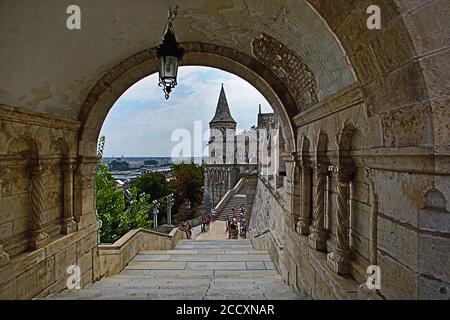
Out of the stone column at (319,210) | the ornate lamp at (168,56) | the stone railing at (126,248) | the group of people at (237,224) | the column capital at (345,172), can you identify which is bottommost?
the group of people at (237,224)

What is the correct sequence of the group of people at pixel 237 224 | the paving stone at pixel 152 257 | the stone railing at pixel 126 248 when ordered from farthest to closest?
the group of people at pixel 237 224 → the paving stone at pixel 152 257 → the stone railing at pixel 126 248

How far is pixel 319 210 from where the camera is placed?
4266mm

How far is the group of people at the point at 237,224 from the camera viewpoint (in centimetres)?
1603

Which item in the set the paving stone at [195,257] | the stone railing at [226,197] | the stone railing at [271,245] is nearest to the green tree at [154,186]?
the stone railing at [226,197]

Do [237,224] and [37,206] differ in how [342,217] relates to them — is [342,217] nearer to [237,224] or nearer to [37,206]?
[37,206]

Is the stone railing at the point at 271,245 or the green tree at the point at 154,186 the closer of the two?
the stone railing at the point at 271,245

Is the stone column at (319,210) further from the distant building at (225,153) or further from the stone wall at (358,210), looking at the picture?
the distant building at (225,153)

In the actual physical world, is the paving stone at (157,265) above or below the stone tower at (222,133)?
below

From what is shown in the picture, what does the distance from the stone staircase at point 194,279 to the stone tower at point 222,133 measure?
28369 millimetres

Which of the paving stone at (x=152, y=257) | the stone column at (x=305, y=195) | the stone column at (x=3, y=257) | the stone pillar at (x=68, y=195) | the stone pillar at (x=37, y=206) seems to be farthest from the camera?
the paving stone at (x=152, y=257)

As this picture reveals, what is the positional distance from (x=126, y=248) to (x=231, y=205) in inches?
692

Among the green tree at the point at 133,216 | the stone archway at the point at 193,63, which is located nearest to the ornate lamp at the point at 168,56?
the stone archway at the point at 193,63

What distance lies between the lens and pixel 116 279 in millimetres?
5977
